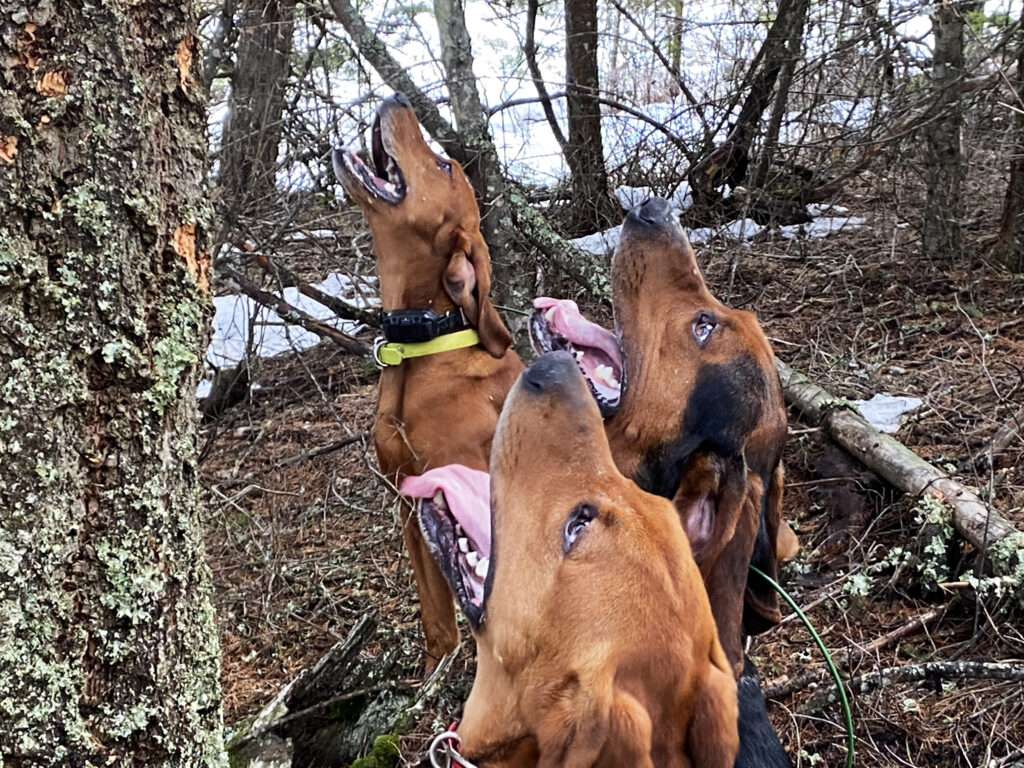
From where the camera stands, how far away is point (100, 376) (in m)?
2.08

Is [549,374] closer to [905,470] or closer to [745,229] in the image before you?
[905,470]

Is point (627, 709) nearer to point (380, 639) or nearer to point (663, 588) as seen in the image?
point (663, 588)

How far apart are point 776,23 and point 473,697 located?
7.04m

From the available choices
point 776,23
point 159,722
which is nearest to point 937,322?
point 776,23

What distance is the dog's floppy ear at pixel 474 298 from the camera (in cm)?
486

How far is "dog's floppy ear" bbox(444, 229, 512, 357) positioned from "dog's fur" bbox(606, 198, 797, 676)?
1.04 meters

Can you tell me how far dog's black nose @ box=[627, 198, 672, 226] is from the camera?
4.03 metres

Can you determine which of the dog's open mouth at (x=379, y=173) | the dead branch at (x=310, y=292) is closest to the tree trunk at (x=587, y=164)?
the dead branch at (x=310, y=292)

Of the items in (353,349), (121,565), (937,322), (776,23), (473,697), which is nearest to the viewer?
(121,565)

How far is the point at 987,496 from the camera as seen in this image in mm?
4719

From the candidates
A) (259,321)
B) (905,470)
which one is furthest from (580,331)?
(259,321)

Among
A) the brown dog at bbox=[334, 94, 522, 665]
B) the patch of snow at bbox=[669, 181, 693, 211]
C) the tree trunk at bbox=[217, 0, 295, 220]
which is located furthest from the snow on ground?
the patch of snow at bbox=[669, 181, 693, 211]

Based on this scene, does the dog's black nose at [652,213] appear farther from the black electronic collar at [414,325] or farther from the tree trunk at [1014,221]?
the tree trunk at [1014,221]

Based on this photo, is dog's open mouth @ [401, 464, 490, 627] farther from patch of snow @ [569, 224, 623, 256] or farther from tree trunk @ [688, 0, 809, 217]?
tree trunk @ [688, 0, 809, 217]
